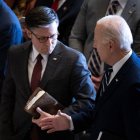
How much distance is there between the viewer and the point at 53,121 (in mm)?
2191

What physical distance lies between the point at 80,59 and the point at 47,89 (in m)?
0.25

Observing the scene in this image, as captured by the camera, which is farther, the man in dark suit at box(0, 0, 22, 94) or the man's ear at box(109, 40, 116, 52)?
the man in dark suit at box(0, 0, 22, 94)

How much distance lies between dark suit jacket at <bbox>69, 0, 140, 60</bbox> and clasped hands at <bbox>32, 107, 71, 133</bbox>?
2.62 ft

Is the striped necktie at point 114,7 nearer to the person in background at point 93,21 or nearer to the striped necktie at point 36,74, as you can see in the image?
the person in background at point 93,21

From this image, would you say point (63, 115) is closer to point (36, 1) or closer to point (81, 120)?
point (81, 120)

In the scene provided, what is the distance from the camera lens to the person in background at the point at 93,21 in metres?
2.69

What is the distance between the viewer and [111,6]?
9.23ft

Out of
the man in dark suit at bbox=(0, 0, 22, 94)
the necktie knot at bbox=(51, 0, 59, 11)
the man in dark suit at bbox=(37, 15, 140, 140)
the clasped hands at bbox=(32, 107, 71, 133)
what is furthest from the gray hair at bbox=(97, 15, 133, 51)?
the necktie knot at bbox=(51, 0, 59, 11)

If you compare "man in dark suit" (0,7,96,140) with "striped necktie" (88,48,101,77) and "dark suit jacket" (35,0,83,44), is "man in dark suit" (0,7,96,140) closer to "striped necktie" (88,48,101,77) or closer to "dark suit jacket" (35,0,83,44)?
"striped necktie" (88,48,101,77)

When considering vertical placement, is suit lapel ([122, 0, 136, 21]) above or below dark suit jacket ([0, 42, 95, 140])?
above

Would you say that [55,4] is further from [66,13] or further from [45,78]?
[45,78]

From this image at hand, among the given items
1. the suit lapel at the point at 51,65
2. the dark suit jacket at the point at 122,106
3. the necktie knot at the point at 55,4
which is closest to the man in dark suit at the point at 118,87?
the dark suit jacket at the point at 122,106

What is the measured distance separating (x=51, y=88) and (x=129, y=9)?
78cm

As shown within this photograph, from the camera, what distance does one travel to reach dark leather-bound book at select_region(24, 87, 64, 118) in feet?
7.38
